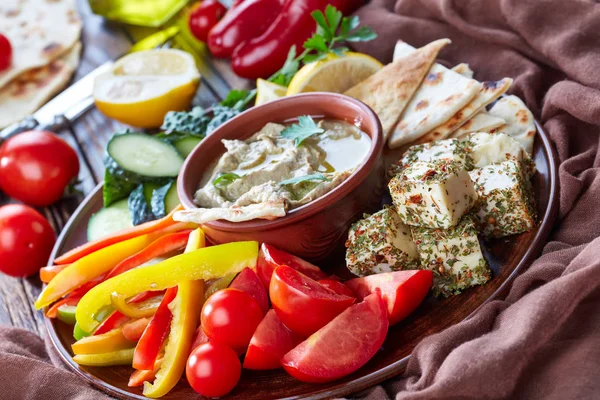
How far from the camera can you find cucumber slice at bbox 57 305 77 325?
3406 mm

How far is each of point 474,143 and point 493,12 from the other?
49.6 inches

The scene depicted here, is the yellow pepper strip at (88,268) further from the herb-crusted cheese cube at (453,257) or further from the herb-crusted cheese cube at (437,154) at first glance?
the herb-crusted cheese cube at (453,257)

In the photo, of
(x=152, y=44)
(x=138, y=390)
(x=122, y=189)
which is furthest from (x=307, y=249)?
(x=152, y=44)

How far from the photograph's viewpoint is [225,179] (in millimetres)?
3383

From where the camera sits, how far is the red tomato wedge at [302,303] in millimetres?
2764

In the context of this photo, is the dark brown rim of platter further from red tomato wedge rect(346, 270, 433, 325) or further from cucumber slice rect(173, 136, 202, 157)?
cucumber slice rect(173, 136, 202, 157)

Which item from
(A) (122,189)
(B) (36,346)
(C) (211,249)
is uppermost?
(C) (211,249)

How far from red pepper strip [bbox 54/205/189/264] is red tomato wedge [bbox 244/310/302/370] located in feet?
3.04

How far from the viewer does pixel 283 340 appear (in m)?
2.85

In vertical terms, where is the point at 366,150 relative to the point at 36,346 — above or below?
above

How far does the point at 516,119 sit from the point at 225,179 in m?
1.45

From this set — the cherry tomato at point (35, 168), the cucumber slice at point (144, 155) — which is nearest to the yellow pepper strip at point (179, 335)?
the cucumber slice at point (144, 155)

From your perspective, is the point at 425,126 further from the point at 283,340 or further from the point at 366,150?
the point at 283,340

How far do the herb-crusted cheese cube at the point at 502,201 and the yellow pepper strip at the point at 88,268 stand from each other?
1.61 meters
